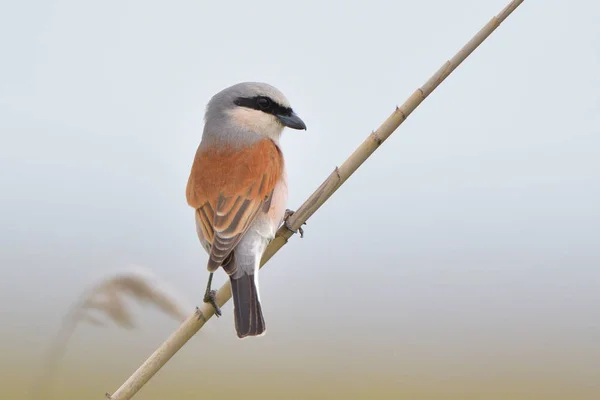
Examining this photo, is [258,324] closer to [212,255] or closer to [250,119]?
[212,255]

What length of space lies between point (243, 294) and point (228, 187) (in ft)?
1.51

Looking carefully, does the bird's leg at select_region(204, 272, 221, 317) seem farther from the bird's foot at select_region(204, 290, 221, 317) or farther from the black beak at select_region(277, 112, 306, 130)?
the black beak at select_region(277, 112, 306, 130)

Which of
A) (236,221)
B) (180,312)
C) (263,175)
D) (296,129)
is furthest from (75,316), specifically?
(296,129)

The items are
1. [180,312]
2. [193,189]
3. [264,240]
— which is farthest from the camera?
[193,189]

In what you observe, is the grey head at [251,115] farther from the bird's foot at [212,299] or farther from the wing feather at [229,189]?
the bird's foot at [212,299]

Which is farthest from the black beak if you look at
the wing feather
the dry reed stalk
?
the dry reed stalk

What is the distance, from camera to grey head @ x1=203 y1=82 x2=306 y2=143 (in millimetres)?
2219

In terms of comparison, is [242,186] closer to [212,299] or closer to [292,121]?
[292,121]

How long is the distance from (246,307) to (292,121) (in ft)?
2.51

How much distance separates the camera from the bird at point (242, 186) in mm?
1767

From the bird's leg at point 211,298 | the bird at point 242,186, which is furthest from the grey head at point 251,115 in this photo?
the bird's leg at point 211,298

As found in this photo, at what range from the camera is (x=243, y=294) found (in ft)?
5.64

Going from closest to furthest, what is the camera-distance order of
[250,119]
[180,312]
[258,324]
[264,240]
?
[180,312]
[258,324]
[264,240]
[250,119]

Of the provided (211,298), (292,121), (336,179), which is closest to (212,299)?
(211,298)
